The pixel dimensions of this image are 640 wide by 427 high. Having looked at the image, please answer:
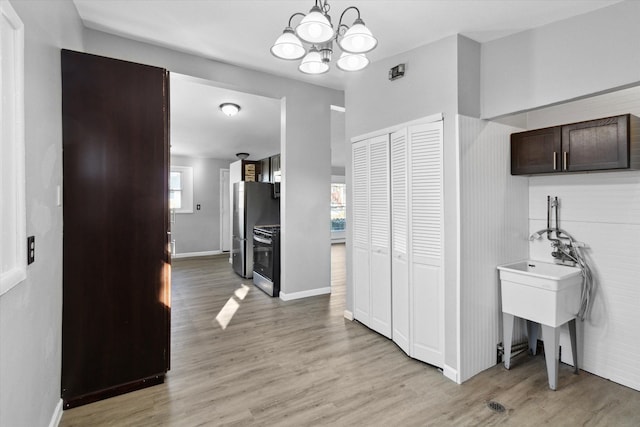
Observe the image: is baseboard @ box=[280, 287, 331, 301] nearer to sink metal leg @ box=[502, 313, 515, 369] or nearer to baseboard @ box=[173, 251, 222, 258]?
sink metal leg @ box=[502, 313, 515, 369]

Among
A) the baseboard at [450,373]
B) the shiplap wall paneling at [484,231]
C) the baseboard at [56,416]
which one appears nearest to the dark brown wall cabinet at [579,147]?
the shiplap wall paneling at [484,231]

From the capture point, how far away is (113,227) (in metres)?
2.20

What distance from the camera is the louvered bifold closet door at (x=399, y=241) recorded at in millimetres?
2803

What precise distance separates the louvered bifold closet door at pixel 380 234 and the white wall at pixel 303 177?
1317mm

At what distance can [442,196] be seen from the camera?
8.25 feet

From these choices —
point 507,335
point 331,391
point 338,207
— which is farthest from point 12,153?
point 338,207

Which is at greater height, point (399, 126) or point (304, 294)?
point (399, 126)

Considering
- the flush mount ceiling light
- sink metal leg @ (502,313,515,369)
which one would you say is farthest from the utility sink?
the flush mount ceiling light

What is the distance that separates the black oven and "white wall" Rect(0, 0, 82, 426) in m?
2.69

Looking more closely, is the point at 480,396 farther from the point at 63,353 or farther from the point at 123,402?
the point at 63,353

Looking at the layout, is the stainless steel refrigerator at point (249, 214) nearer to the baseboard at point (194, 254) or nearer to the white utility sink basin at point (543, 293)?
the baseboard at point (194, 254)

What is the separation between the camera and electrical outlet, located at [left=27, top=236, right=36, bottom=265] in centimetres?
142

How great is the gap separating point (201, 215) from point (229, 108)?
452 cm

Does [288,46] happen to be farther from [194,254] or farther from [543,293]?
[194,254]
